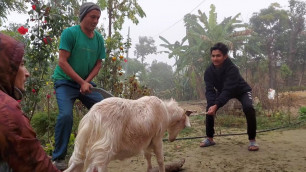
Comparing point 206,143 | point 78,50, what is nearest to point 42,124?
point 78,50

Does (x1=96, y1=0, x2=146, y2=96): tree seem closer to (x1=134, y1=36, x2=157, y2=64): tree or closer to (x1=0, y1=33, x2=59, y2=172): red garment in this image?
(x1=0, y1=33, x2=59, y2=172): red garment

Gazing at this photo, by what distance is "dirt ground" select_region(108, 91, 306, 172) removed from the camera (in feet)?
12.3

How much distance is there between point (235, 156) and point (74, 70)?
9.89 feet

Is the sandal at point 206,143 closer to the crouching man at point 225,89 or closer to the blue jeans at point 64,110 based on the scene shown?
the crouching man at point 225,89

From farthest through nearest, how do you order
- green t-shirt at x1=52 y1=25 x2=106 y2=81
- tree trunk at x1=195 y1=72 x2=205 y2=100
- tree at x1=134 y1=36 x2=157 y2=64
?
tree at x1=134 y1=36 x2=157 y2=64
tree trunk at x1=195 y1=72 x2=205 y2=100
green t-shirt at x1=52 y1=25 x2=106 y2=81

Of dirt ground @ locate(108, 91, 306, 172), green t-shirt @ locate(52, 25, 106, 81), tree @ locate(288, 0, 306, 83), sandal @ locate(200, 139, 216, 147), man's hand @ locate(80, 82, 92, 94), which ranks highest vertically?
tree @ locate(288, 0, 306, 83)

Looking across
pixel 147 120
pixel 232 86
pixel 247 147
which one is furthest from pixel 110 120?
pixel 247 147

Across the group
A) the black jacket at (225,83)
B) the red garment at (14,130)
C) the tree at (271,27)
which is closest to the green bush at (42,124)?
the black jacket at (225,83)

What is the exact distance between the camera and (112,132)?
2520 mm

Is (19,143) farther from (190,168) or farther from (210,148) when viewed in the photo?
(210,148)

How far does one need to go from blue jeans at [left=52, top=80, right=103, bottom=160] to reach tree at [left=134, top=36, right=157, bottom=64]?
142 ft

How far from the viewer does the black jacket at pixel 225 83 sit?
15.4 ft

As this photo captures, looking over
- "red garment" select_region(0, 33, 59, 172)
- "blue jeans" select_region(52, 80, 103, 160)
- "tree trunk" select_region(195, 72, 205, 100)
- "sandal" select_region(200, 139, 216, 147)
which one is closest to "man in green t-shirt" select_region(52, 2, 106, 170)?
"blue jeans" select_region(52, 80, 103, 160)

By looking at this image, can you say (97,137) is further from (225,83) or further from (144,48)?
(144,48)
